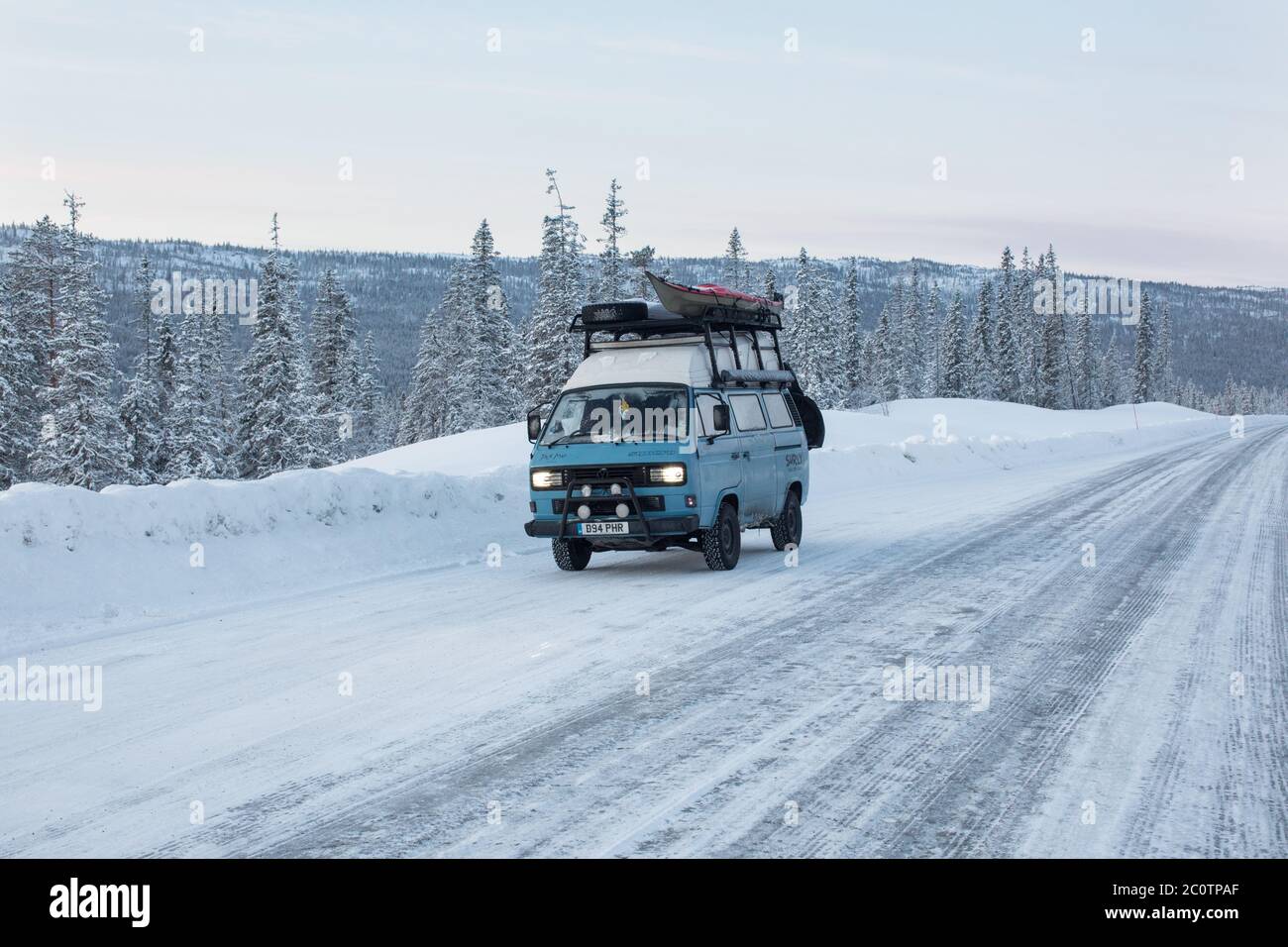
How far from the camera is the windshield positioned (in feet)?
40.4

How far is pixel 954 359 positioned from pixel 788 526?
87957 mm

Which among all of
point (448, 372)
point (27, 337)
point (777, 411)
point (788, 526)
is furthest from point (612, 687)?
point (448, 372)

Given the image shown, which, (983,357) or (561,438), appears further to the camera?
(983,357)

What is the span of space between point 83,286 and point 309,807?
49.4m

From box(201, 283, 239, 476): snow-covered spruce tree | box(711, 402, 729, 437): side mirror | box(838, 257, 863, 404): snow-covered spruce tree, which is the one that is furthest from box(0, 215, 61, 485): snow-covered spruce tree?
box(838, 257, 863, 404): snow-covered spruce tree

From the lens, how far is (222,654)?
8281mm

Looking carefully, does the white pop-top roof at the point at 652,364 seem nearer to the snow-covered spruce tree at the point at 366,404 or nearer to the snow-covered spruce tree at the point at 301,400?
the snow-covered spruce tree at the point at 301,400

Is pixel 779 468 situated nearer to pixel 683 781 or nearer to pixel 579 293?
pixel 683 781

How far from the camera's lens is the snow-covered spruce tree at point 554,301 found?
56906 mm

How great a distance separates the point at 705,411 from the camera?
498 inches

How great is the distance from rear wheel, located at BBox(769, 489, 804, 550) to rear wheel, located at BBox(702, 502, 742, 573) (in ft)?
5.56

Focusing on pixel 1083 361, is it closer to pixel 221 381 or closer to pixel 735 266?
pixel 735 266

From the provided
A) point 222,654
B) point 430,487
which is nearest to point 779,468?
point 430,487

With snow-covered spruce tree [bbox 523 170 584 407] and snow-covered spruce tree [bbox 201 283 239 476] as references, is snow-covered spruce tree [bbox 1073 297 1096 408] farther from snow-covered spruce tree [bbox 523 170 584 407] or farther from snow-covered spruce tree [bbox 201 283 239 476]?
snow-covered spruce tree [bbox 201 283 239 476]
